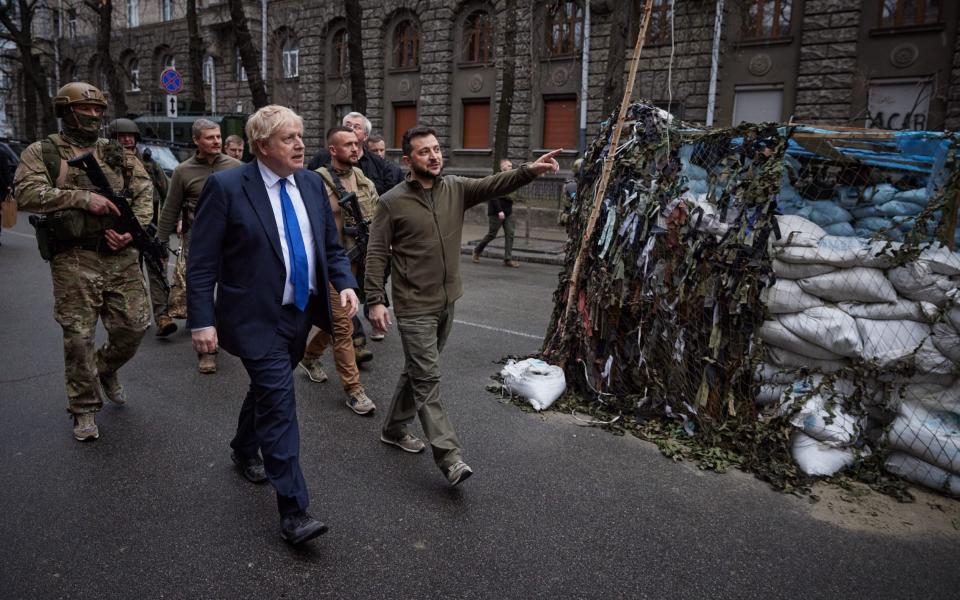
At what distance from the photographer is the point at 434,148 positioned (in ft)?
12.0

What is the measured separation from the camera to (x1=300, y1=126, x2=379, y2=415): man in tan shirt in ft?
15.8

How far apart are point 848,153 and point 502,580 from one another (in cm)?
347

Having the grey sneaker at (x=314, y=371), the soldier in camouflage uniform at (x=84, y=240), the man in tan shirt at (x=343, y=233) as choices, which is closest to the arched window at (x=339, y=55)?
the man in tan shirt at (x=343, y=233)

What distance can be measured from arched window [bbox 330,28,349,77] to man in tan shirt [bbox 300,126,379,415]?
885 inches

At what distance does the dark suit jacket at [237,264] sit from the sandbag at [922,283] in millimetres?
3379

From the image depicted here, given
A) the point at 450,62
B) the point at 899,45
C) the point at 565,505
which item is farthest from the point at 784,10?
the point at 565,505

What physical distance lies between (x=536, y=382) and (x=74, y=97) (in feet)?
11.0

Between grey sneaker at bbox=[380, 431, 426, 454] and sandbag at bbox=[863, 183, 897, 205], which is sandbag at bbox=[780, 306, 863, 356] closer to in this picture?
sandbag at bbox=[863, 183, 897, 205]

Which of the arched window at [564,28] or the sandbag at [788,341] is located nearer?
the sandbag at [788,341]

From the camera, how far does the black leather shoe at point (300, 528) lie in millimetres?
2936

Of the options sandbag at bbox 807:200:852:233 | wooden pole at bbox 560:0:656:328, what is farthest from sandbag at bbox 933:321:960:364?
wooden pole at bbox 560:0:656:328

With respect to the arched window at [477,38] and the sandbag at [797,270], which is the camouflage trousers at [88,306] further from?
the arched window at [477,38]

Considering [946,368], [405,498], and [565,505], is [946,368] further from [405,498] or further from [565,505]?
[405,498]

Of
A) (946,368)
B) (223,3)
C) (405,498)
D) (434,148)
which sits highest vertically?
(223,3)
